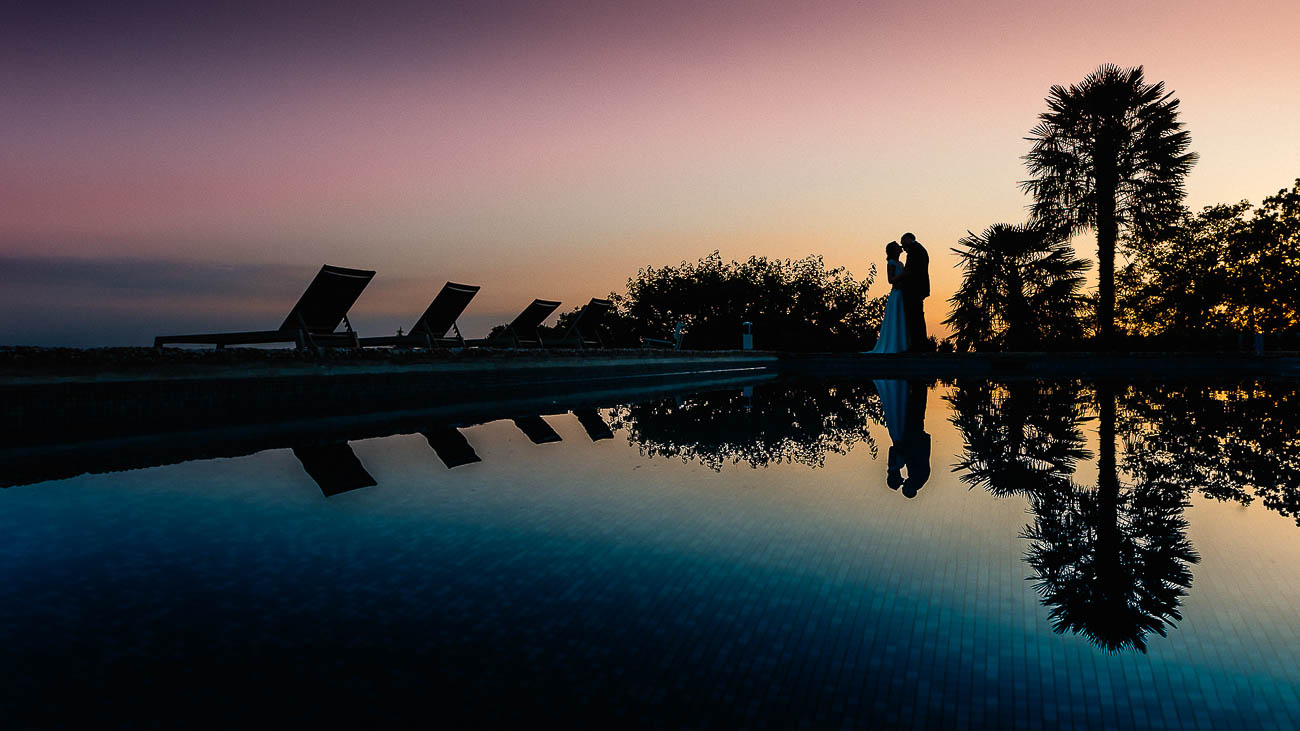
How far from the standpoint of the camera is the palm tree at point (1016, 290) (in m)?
21.5

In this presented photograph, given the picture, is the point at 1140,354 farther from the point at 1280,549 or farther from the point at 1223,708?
the point at 1223,708

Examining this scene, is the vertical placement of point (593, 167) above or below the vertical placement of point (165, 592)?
above

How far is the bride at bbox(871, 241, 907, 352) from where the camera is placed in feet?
63.8

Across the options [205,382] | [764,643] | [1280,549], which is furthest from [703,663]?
[205,382]

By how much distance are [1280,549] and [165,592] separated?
3.87 meters

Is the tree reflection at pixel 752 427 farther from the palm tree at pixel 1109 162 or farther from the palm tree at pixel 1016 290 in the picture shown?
the palm tree at pixel 1109 162

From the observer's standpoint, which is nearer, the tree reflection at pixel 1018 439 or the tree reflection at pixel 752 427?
the tree reflection at pixel 1018 439

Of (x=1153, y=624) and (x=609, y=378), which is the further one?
(x=609, y=378)

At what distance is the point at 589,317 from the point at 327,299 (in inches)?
201

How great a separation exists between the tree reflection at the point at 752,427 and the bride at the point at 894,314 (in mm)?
9148

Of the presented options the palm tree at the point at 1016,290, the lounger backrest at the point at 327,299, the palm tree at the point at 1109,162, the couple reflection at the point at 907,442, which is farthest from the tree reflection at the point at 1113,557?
the palm tree at the point at 1109,162

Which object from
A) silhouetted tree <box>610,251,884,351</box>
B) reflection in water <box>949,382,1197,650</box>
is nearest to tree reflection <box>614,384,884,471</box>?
reflection in water <box>949,382,1197,650</box>

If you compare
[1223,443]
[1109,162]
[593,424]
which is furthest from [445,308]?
[1109,162]

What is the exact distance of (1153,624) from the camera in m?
2.08
